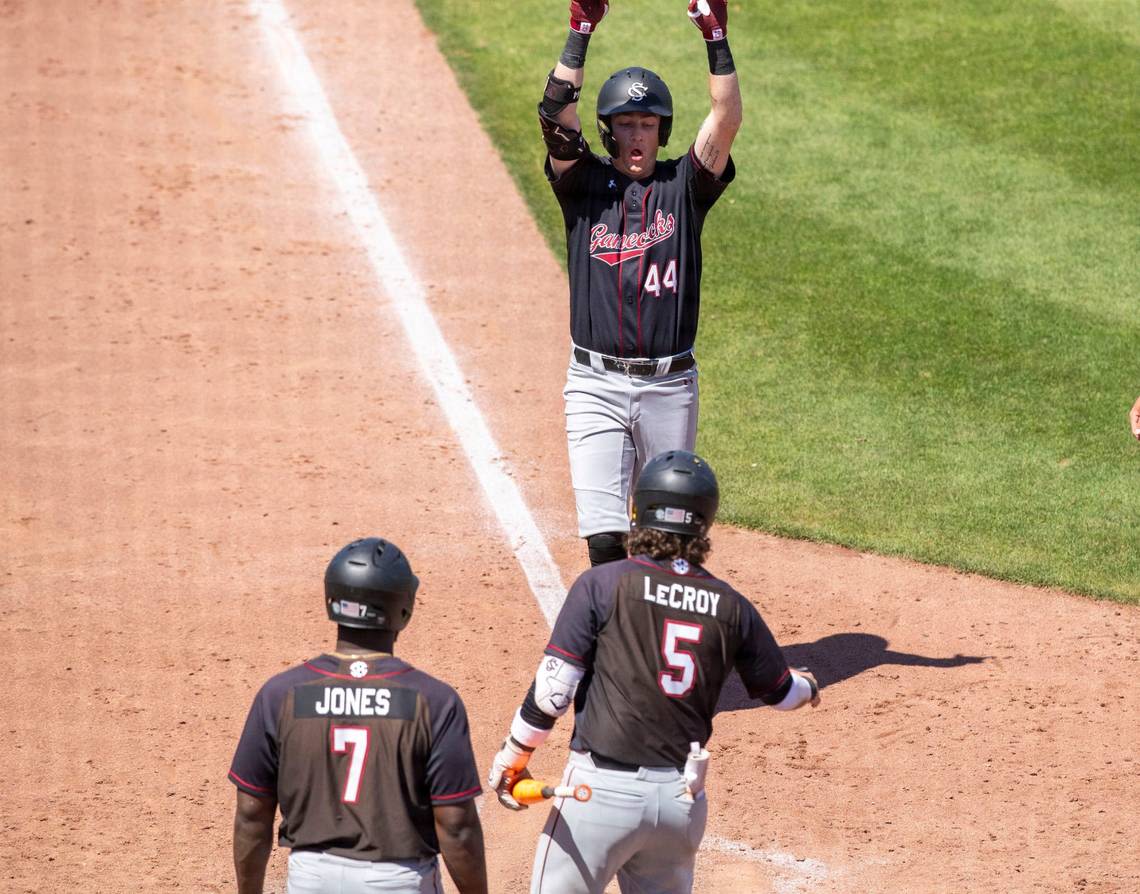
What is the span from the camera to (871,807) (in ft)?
20.5

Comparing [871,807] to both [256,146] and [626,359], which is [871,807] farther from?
[256,146]

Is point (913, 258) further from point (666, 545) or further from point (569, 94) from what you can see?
point (666, 545)

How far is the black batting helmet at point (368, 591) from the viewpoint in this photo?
13.4 feet

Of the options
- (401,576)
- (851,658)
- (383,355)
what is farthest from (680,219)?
(383,355)

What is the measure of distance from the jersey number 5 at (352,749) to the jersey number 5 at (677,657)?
92 cm

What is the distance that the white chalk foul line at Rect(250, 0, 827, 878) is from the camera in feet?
26.4

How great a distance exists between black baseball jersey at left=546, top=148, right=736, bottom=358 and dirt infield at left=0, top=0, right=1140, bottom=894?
5.58 feet

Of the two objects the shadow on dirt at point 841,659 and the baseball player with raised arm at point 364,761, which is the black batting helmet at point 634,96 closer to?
the shadow on dirt at point 841,659

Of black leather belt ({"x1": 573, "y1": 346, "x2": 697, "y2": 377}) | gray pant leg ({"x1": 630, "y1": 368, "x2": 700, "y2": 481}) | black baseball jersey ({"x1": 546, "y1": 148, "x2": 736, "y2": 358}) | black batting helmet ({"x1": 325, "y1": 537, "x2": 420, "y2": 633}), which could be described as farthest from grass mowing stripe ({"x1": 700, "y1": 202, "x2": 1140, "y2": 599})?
black batting helmet ({"x1": 325, "y1": 537, "x2": 420, "y2": 633})

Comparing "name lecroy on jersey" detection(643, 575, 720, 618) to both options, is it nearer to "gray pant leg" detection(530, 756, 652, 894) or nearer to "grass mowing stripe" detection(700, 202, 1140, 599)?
"gray pant leg" detection(530, 756, 652, 894)

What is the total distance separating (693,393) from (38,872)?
3.20 meters

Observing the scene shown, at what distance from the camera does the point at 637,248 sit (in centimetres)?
652

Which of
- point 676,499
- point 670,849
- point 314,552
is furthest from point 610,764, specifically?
point 314,552

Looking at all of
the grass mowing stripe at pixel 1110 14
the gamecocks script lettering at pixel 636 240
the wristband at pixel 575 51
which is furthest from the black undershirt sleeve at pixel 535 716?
the grass mowing stripe at pixel 1110 14
